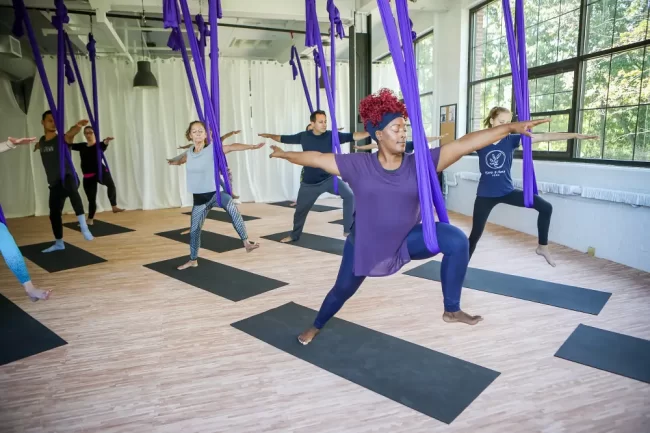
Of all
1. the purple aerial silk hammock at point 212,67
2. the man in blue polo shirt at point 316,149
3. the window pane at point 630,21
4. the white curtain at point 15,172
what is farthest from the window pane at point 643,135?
the white curtain at point 15,172

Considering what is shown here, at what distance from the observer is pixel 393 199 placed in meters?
1.84

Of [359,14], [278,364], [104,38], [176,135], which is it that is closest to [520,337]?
[278,364]

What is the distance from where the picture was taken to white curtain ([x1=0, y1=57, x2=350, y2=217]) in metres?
6.87

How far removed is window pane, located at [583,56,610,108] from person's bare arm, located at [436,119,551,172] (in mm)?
2919

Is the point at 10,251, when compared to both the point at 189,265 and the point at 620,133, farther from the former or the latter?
the point at 620,133

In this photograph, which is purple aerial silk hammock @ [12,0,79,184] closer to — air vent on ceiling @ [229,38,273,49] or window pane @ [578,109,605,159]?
air vent on ceiling @ [229,38,273,49]

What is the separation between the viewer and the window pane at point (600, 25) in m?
3.96

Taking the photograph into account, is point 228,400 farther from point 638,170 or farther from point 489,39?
point 489,39

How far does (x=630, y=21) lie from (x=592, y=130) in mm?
968

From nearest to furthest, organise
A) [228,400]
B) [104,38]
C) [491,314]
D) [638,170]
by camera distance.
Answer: [228,400] < [491,314] < [638,170] < [104,38]

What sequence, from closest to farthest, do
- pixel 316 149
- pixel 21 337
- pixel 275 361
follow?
pixel 275 361, pixel 21 337, pixel 316 149

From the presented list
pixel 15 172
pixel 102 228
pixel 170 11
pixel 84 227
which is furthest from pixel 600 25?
pixel 15 172

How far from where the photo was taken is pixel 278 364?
212cm

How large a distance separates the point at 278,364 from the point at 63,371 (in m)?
1.03
